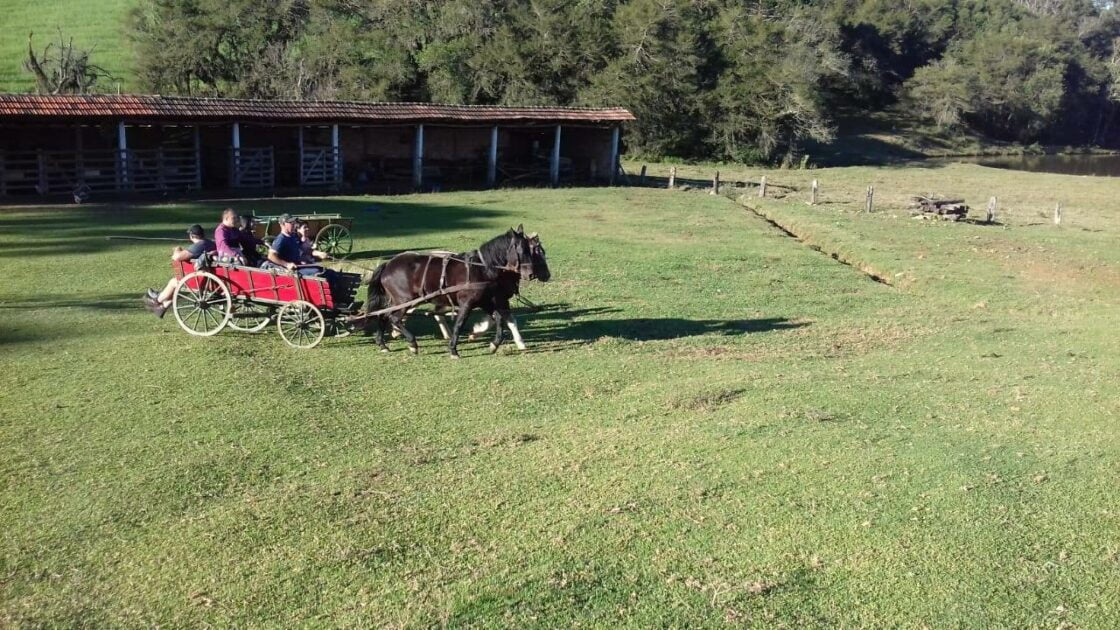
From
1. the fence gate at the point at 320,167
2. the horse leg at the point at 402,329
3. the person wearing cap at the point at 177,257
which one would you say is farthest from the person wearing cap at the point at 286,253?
the fence gate at the point at 320,167

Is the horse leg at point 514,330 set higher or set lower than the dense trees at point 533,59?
lower

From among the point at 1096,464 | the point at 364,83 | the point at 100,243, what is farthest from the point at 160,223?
the point at 364,83

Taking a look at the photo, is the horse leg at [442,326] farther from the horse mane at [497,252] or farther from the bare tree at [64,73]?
the bare tree at [64,73]

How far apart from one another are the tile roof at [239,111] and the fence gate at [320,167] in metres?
1.48

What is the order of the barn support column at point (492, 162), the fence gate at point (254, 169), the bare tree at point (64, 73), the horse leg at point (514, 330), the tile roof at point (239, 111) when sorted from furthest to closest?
the bare tree at point (64, 73) < the barn support column at point (492, 162) < the fence gate at point (254, 169) < the tile roof at point (239, 111) < the horse leg at point (514, 330)

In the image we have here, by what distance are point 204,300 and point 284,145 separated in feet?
67.9

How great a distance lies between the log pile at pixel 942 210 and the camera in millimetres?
28750

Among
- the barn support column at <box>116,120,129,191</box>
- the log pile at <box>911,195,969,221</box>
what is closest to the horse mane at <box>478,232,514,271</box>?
the barn support column at <box>116,120,129,191</box>

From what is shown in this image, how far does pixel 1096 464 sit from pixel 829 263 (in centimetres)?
1231

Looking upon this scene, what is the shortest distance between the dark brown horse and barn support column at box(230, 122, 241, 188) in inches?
734

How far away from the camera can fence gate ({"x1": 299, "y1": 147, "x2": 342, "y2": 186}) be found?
2964 cm

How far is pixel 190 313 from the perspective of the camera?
11.7 metres

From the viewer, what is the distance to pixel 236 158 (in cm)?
2791

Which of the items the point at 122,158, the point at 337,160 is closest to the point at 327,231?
the point at 122,158
